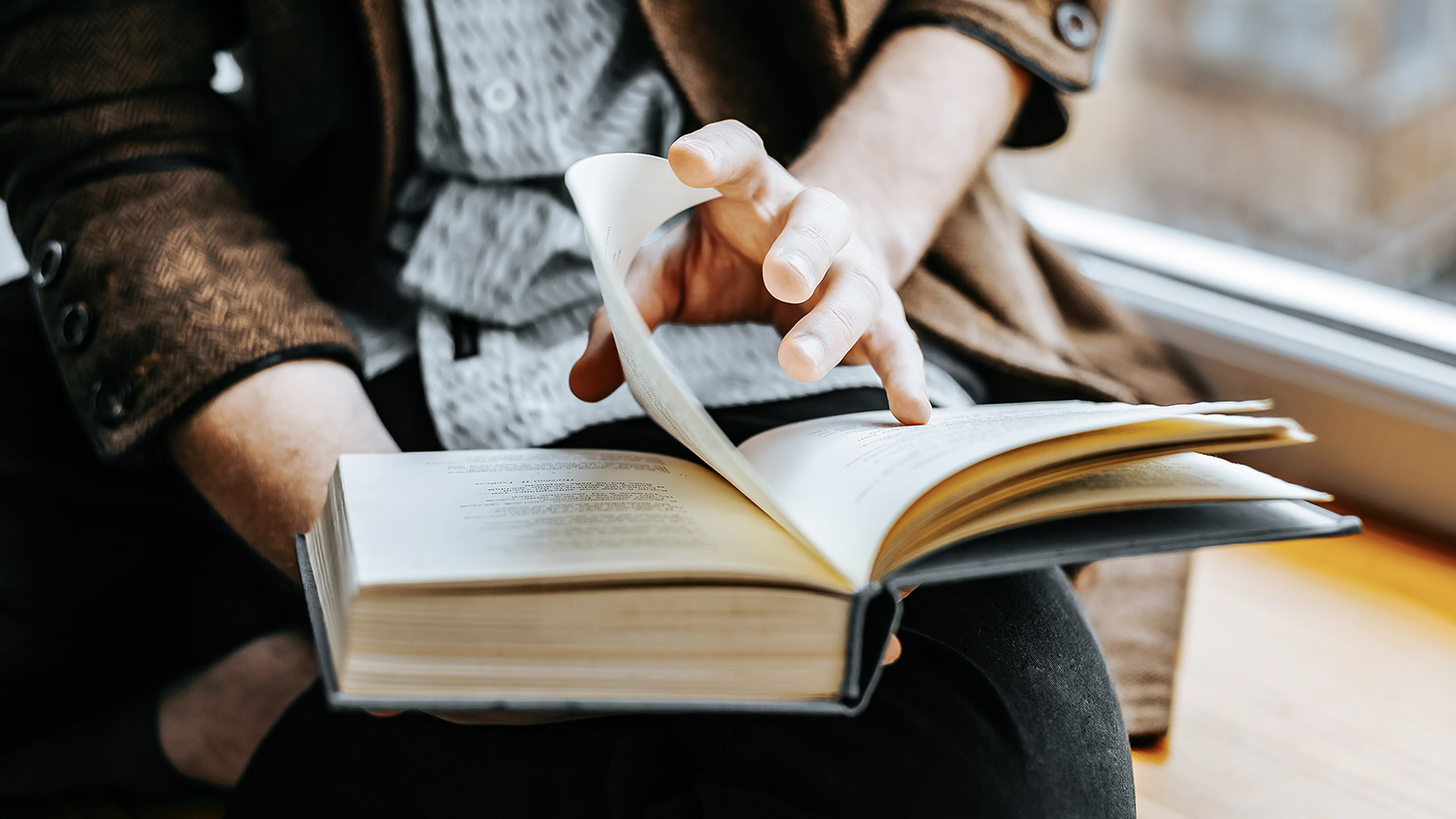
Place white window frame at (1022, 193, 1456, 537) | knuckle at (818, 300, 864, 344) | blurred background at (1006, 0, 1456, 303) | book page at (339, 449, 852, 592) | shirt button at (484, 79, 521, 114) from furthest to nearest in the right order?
blurred background at (1006, 0, 1456, 303)
white window frame at (1022, 193, 1456, 537)
shirt button at (484, 79, 521, 114)
knuckle at (818, 300, 864, 344)
book page at (339, 449, 852, 592)

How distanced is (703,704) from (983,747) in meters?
0.17

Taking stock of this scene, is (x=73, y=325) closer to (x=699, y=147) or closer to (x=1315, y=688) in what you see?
→ (x=699, y=147)

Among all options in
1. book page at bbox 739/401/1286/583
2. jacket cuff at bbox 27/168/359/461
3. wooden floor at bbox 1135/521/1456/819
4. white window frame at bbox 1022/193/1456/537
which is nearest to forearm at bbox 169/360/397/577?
jacket cuff at bbox 27/168/359/461

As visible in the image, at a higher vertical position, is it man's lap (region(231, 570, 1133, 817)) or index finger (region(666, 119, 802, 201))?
index finger (region(666, 119, 802, 201))

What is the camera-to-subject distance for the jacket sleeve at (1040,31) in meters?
0.67

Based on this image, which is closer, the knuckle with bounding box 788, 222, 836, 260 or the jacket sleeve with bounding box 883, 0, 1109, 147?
the knuckle with bounding box 788, 222, 836, 260

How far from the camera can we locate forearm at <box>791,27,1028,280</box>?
615mm

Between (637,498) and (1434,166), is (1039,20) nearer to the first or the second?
(637,498)

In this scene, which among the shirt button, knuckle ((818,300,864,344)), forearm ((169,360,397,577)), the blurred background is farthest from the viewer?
the blurred background

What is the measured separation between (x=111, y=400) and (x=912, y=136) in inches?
20.3

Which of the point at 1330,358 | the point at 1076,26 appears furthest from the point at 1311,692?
the point at 1076,26

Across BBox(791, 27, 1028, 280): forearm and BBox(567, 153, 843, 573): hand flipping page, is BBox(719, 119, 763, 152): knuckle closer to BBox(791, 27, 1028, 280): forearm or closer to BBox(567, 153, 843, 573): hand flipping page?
BBox(567, 153, 843, 573): hand flipping page

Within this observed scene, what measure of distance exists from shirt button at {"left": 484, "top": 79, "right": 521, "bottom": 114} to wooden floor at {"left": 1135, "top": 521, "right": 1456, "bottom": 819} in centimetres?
65

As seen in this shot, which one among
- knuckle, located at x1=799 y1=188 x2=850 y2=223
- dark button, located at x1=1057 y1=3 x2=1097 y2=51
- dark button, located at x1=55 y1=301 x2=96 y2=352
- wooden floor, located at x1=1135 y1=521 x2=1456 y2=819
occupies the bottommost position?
wooden floor, located at x1=1135 y1=521 x2=1456 y2=819
